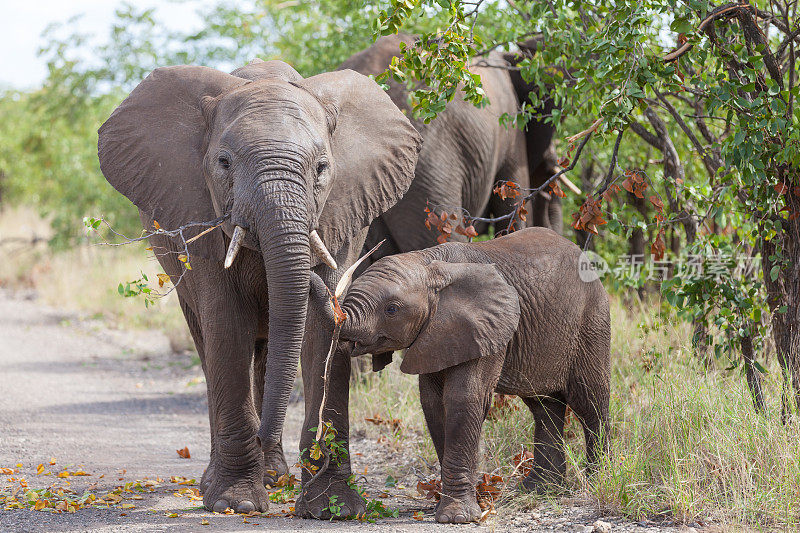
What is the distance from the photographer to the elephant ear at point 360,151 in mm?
4949

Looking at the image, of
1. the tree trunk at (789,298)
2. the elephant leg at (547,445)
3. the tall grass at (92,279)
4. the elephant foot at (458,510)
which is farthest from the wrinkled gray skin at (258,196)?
the tall grass at (92,279)

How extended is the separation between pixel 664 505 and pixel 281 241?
2264 mm

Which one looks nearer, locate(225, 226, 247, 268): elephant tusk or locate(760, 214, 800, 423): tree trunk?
locate(225, 226, 247, 268): elephant tusk

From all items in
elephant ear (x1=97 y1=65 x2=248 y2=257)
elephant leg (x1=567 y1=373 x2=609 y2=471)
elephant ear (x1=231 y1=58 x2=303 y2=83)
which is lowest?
elephant leg (x1=567 y1=373 x2=609 y2=471)

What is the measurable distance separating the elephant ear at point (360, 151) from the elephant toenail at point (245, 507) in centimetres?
140

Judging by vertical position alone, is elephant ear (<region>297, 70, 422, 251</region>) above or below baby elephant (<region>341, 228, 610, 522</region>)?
above

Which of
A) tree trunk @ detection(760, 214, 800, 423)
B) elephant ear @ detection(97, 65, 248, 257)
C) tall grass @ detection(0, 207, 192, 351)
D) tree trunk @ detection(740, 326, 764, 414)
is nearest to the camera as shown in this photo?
elephant ear @ detection(97, 65, 248, 257)

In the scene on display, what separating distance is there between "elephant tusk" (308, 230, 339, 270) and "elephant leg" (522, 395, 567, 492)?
148cm

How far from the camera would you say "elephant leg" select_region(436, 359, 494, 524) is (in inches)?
184

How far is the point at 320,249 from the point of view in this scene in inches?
183

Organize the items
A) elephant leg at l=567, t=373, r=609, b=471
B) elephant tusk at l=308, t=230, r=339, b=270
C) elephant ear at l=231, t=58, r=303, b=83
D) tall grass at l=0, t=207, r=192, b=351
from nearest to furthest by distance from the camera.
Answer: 1. elephant tusk at l=308, t=230, r=339, b=270
2. elephant ear at l=231, t=58, r=303, b=83
3. elephant leg at l=567, t=373, r=609, b=471
4. tall grass at l=0, t=207, r=192, b=351

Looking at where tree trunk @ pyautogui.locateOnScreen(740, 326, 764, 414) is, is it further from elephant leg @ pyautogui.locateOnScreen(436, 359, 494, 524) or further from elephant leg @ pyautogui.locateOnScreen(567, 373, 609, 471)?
elephant leg @ pyautogui.locateOnScreen(436, 359, 494, 524)

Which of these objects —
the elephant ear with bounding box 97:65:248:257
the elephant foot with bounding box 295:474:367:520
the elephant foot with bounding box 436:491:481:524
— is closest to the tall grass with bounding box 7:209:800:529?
the elephant foot with bounding box 436:491:481:524

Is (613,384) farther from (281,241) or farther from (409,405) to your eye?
(281,241)
